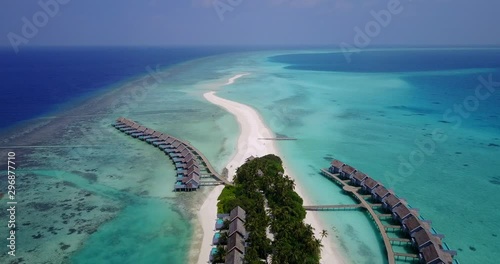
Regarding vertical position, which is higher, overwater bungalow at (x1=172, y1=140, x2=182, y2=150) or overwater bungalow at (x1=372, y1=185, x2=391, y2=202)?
overwater bungalow at (x1=172, y1=140, x2=182, y2=150)

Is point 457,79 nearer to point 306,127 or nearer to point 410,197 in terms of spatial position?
point 306,127

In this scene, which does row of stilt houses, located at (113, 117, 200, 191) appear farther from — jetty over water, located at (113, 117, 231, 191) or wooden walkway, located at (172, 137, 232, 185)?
wooden walkway, located at (172, 137, 232, 185)

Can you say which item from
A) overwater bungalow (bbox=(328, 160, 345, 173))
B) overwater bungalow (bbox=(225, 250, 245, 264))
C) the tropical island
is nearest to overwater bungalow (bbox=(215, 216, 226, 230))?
the tropical island

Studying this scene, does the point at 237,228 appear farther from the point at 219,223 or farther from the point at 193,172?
the point at 193,172

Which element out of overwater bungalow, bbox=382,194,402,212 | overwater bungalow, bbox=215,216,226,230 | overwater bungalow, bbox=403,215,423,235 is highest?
overwater bungalow, bbox=382,194,402,212

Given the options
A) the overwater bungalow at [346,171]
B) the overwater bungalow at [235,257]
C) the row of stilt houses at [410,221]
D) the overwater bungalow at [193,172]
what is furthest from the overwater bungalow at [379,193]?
the overwater bungalow at [193,172]
